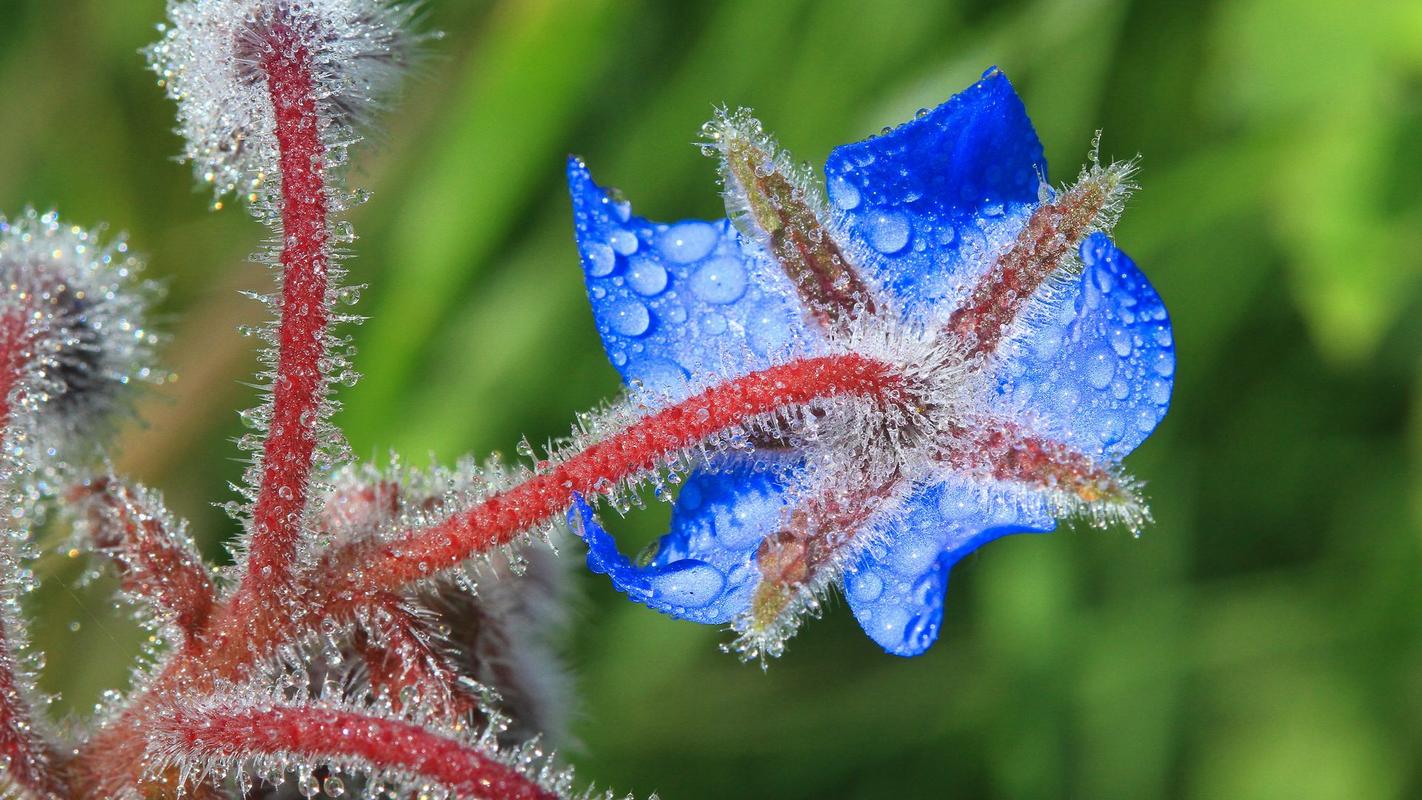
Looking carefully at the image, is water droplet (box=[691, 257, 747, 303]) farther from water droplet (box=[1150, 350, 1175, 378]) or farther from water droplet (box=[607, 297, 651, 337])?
water droplet (box=[1150, 350, 1175, 378])

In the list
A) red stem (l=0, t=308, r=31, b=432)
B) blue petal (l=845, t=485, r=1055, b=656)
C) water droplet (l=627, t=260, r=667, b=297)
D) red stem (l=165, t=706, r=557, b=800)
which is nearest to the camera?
red stem (l=165, t=706, r=557, b=800)

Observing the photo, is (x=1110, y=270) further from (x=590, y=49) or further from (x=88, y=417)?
(x=590, y=49)

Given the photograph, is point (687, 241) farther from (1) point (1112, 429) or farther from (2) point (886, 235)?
(1) point (1112, 429)

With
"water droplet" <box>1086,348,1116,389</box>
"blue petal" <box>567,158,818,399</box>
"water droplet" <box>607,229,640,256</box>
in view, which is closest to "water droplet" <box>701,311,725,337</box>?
"blue petal" <box>567,158,818,399</box>

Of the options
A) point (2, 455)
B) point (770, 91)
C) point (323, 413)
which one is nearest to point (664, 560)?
point (323, 413)

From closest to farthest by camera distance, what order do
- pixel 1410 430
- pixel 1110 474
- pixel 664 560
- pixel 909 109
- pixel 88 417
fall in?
1. pixel 1110 474
2. pixel 664 560
3. pixel 88 417
4. pixel 909 109
5. pixel 1410 430

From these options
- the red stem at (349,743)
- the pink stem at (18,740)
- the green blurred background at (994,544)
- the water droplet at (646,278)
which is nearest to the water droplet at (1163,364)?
the water droplet at (646,278)

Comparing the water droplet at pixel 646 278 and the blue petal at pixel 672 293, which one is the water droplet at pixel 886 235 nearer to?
the blue petal at pixel 672 293
